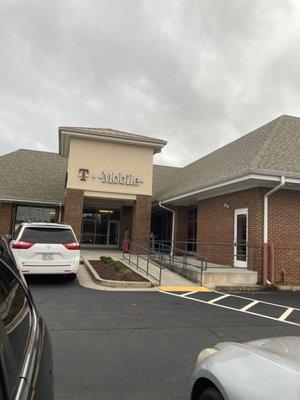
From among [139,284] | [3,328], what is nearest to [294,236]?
[139,284]

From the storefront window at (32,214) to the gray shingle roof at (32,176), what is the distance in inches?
52.4

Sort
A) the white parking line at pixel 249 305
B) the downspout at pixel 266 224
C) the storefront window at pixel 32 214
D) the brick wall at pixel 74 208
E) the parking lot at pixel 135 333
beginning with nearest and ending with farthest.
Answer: the parking lot at pixel 135 333 → the white parking line at pixel 249 305 → the downspout at pixel 266 224 → the brick wall at pixel 74 208 → the storefront window at pixel 32 214

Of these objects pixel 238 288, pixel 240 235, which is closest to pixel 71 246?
pixel 238 288

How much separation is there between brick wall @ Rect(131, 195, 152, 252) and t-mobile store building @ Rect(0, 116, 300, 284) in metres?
0.06

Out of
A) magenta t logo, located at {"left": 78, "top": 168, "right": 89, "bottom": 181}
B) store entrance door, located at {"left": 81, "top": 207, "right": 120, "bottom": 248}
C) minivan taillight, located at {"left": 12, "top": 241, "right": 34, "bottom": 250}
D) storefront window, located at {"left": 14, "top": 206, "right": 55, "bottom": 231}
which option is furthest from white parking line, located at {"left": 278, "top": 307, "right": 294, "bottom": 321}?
store entrance door, located at {"left": 81, "top": 207, "right": 120, "bottom": 248}

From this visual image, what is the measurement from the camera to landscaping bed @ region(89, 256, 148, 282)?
13.5m

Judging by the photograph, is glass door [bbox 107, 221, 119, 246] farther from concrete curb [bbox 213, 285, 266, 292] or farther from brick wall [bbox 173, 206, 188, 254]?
concrete curb [bbox 213, 285, 266, 292]

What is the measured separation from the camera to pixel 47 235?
12.6 metres

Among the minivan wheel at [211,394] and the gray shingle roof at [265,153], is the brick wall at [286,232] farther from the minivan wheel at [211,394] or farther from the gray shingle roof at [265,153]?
the minivan wheel at [211,394]

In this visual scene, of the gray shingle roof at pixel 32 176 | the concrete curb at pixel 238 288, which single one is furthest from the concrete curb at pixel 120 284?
the gray shingle roof at pixel 32 176

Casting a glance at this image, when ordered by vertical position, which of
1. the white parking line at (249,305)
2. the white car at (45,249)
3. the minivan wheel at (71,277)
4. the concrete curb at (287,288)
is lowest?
the white parking line at (249,305)

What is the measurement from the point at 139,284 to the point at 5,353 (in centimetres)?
1101

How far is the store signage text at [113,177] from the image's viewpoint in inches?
886

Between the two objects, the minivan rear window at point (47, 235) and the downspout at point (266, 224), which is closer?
the minivan rear window at point (47, 235)
